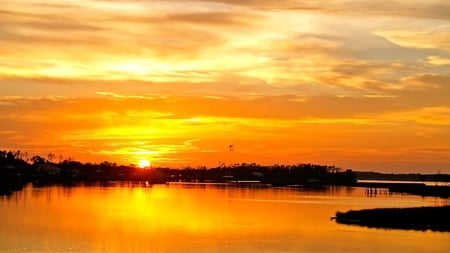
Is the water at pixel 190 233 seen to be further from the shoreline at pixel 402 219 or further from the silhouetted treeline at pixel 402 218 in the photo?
the silhouetted treeline at pixel 402 218

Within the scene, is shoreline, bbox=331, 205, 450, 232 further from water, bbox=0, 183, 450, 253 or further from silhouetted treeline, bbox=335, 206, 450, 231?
water, bbox=0, 183, 450, 253

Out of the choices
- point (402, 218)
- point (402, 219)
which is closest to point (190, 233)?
point (402, 219)

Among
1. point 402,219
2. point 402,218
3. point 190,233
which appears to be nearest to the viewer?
point 190,233

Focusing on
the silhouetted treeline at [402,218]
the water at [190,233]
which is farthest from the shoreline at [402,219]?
the water at [190,233]

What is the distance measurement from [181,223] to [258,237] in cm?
1278

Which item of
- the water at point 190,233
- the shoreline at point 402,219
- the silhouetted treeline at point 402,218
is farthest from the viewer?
the silhouetted treeline at point 402,218

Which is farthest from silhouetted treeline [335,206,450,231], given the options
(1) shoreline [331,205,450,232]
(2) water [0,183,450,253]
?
(2) water [0,183,450,253]

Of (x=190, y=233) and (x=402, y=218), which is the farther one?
(x=402, y=218)

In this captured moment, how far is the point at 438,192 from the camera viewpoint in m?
137

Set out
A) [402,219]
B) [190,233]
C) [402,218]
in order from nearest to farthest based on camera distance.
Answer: [190,233] < [402,219] < [402,218]

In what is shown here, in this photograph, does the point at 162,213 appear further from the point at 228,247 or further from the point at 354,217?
the point at 228,247

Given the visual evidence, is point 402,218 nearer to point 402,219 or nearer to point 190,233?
point 402,219

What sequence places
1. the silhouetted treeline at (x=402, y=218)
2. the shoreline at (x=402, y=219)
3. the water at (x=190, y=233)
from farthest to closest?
the silhouetted treeline at (x=402, y=218)
the shoreline at (x=402, y=219)
the water at (x=190, y=233)

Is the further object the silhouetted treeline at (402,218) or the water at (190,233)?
the silhouetted treeline at (402,218)
